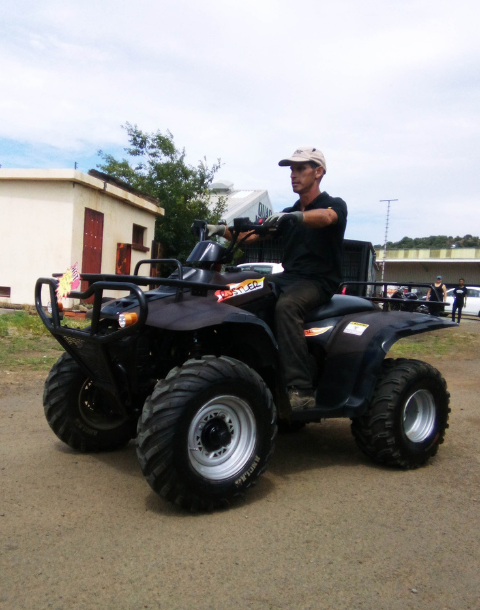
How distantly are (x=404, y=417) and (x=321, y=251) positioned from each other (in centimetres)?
138

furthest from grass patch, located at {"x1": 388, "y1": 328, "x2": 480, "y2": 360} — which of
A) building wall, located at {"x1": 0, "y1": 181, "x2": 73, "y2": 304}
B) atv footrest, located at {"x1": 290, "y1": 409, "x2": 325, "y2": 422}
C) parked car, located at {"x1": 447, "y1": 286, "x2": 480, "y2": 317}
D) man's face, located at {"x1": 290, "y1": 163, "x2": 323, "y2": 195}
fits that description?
parked car, located at {"x1": 447, "y1": 286, "x2": 480, "y2": 317}

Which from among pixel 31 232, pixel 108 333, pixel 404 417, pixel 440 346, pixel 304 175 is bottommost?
pixel 440 346

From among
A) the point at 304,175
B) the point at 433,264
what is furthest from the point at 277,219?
the point at 433,264

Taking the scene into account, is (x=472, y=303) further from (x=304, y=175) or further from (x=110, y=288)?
(x=110, y=288)

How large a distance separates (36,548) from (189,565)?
2.40 feet

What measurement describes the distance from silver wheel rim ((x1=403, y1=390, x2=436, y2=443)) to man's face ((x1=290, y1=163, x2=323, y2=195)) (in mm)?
1790

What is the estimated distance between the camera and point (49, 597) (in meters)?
2.34

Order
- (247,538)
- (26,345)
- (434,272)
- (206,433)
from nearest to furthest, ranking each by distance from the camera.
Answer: (247,538)
(206,433)
(26,345)
(434,272)

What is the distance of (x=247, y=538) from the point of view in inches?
117

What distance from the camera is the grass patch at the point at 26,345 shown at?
7.58m

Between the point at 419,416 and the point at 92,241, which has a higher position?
the point at 92,241

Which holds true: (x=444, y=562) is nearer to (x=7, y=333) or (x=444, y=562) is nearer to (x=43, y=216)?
(x=7, y=333)

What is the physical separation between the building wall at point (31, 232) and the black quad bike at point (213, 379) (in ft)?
30.8

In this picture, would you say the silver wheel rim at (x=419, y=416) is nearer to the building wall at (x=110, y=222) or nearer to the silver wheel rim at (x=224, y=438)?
the silver wheel rim at (x=224, y=438)
